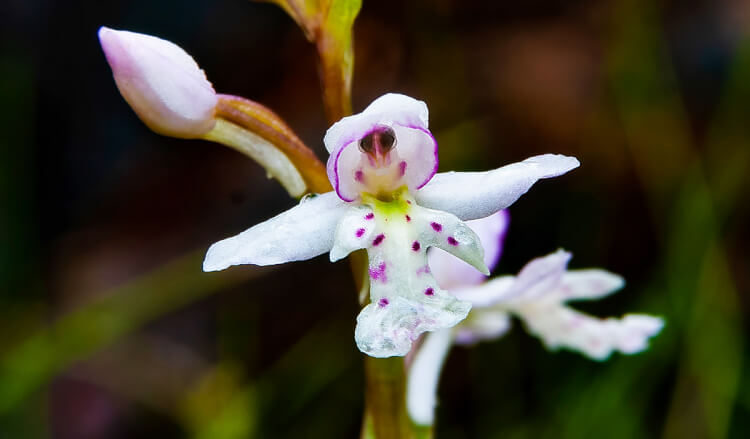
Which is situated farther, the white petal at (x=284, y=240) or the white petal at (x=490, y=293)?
the white petal at (x=490, y=293)

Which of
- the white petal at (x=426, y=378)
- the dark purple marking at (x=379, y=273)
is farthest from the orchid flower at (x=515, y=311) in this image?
the dark purple marking at (x=379, y=273)

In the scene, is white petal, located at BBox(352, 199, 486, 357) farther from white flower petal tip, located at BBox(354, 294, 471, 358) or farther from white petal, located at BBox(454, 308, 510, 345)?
white petal, located at BBox(454, 308, 510, 345)

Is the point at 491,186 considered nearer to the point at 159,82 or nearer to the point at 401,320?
the point at 401,320

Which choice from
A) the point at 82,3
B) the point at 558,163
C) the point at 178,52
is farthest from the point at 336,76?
the point at 82,3

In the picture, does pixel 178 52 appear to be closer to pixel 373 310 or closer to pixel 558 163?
pixel 373 310

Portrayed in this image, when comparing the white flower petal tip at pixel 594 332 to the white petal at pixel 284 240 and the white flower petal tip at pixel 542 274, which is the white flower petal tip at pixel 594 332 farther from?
the white petal at pixel 284 240

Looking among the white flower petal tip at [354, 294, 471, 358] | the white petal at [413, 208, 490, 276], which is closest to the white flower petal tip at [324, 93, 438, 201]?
the white petal at [413, 208, 490, 276]
